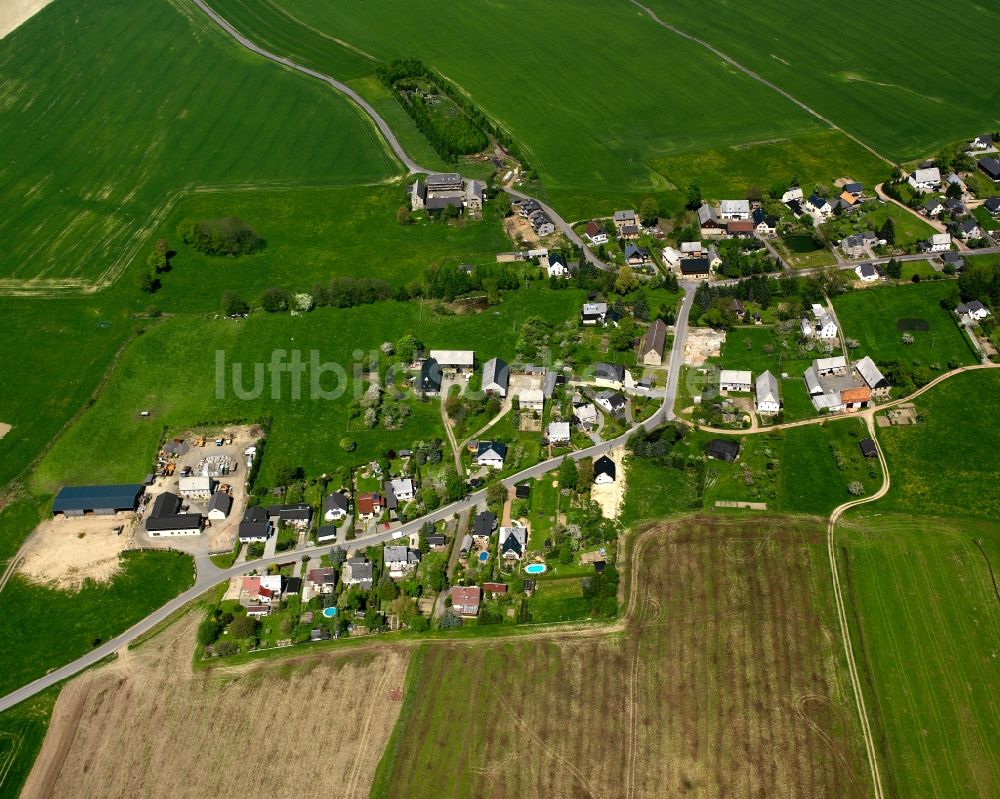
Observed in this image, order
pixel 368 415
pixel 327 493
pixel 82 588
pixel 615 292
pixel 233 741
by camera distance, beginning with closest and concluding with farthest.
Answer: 1. pixel 233 741
2. pixel 82 588
3. pixel 327 493
4. pixel 368 415
5. pixel 615 292

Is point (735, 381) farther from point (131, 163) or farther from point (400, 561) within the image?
point (131, 163)

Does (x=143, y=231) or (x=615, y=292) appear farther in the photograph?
(x=143, y=231)

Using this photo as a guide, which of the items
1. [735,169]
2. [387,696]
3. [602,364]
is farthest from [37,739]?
[735,169]

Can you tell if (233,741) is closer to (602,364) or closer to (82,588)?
(82,588)

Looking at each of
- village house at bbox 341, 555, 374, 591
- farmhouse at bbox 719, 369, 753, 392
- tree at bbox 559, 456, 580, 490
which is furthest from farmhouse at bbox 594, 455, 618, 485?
village house at bbox 341, 555, 374, 591

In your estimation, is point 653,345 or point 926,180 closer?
point 653,345

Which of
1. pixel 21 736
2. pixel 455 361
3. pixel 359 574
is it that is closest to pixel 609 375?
pixel 455 361
